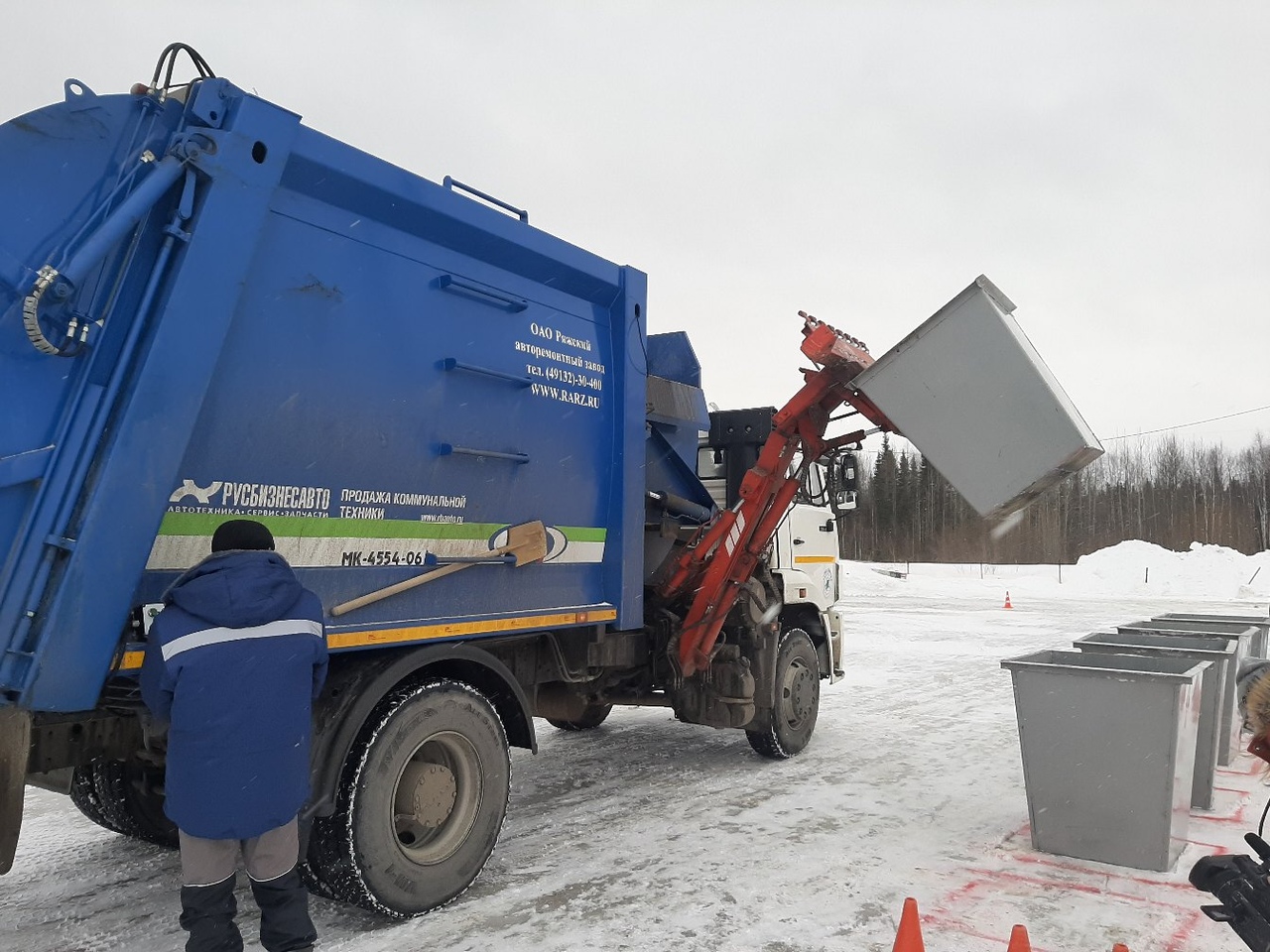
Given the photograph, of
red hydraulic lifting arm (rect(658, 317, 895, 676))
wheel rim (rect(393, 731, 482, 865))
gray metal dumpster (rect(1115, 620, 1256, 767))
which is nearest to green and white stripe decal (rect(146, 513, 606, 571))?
wheel rim (rect(393, 731, 482, 865))

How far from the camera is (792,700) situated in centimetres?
746

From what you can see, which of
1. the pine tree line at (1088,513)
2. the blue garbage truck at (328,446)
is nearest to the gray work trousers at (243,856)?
the blue garbage truck at (328,446)

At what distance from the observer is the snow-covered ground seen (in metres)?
3.89

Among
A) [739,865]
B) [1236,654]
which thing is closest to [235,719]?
[739,865]

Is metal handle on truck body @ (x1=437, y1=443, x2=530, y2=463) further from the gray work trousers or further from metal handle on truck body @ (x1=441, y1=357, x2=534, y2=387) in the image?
the gray work trousers

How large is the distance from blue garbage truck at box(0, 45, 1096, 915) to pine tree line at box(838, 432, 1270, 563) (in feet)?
166

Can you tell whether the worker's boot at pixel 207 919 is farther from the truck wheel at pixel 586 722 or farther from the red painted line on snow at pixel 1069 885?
the truck wheel at pixel 586 722

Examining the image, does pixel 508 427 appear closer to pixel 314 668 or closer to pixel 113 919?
pixel 314 668

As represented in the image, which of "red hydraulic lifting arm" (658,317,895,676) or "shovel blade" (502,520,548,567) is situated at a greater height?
"red hydraulic lifting arm" (658,317,895,676)

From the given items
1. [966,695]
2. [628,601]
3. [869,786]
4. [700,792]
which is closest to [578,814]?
[700,792]

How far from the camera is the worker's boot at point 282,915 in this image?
3213mm

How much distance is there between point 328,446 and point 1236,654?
6.47 m

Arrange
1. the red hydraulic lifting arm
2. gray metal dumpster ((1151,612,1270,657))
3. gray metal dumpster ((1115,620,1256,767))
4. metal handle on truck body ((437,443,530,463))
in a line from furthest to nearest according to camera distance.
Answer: gray metal dumpster ((1151,612,1270,657))
gray metal dumpster ((1115,620,1256,767))
the red hydraulic lifting arm
metal handle on truck body ((437,443,530,463))

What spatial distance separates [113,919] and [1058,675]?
4714 mm
